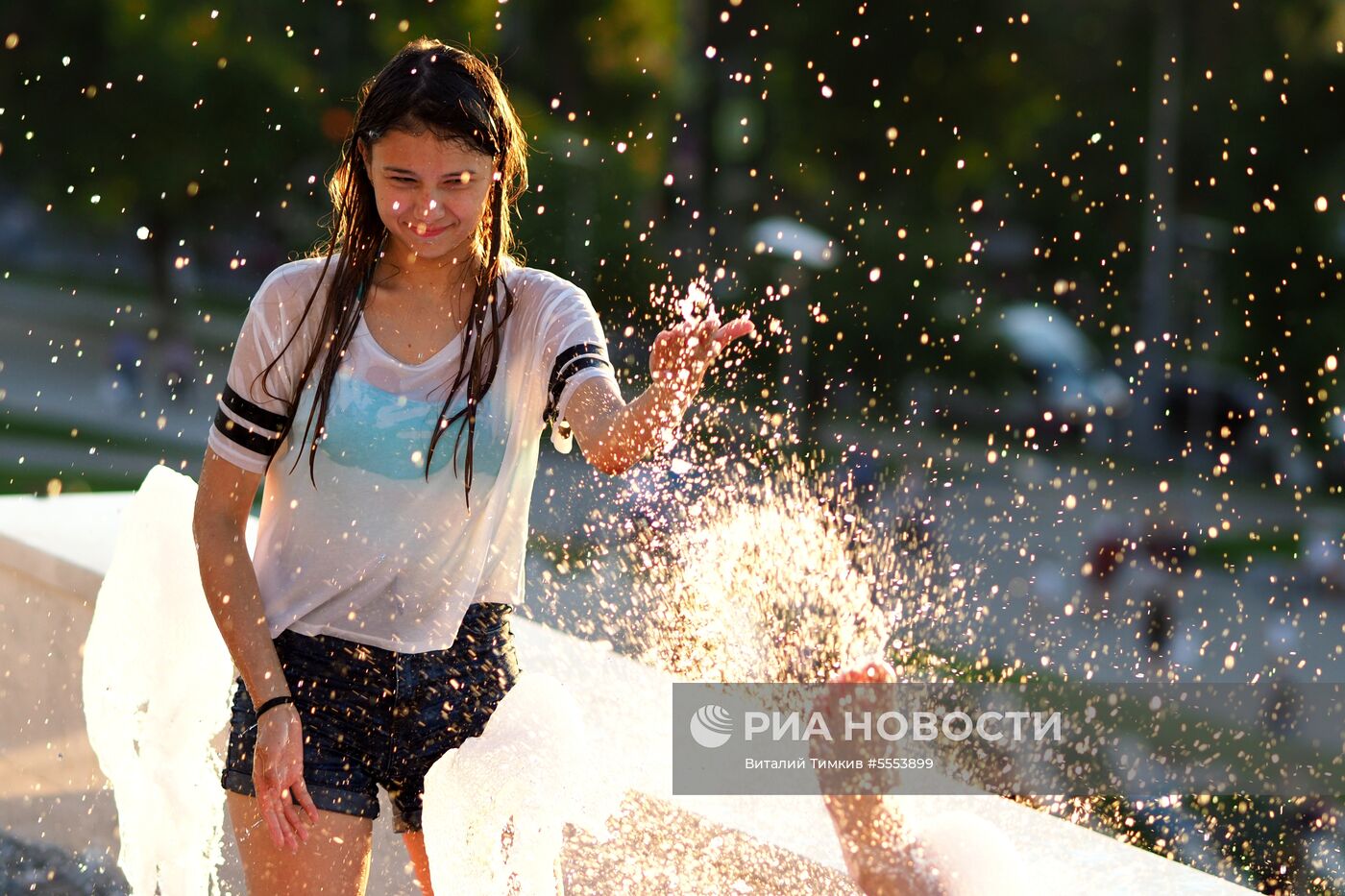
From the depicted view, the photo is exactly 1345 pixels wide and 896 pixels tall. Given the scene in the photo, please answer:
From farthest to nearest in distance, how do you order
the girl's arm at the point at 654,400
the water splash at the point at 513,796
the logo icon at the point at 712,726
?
the logo icon at the point at 712,726
the water splash at the point at 513,796
the girl's arm at the point at 654,400

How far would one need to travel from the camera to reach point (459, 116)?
2195mm

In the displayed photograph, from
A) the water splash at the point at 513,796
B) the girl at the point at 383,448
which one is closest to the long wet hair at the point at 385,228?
the girl at the point at 383,448

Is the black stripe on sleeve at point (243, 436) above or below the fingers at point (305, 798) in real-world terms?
above

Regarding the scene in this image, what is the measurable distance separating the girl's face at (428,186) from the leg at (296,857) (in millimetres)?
845

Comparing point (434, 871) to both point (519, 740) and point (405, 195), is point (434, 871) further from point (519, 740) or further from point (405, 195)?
point (405, 195)

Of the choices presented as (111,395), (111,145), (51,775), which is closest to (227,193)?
(111,145)

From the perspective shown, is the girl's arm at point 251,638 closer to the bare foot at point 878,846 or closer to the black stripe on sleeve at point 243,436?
the black stripe on sleeve at point 243,436

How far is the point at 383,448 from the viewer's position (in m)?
2.25

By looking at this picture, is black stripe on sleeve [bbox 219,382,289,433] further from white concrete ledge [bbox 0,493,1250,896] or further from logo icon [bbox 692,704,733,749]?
logo icon [bbox 692,704,733,749]

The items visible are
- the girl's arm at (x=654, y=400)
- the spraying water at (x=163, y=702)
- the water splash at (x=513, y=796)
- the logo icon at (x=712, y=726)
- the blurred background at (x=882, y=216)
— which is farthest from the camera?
the blurred background at (x=882, y=216)

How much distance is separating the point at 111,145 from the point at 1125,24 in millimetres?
12132

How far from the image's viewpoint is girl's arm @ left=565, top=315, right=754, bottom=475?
7.11 feet

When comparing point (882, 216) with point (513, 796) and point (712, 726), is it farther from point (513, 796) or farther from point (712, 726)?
point (513, 796)

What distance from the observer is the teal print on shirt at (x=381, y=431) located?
2232 mm
